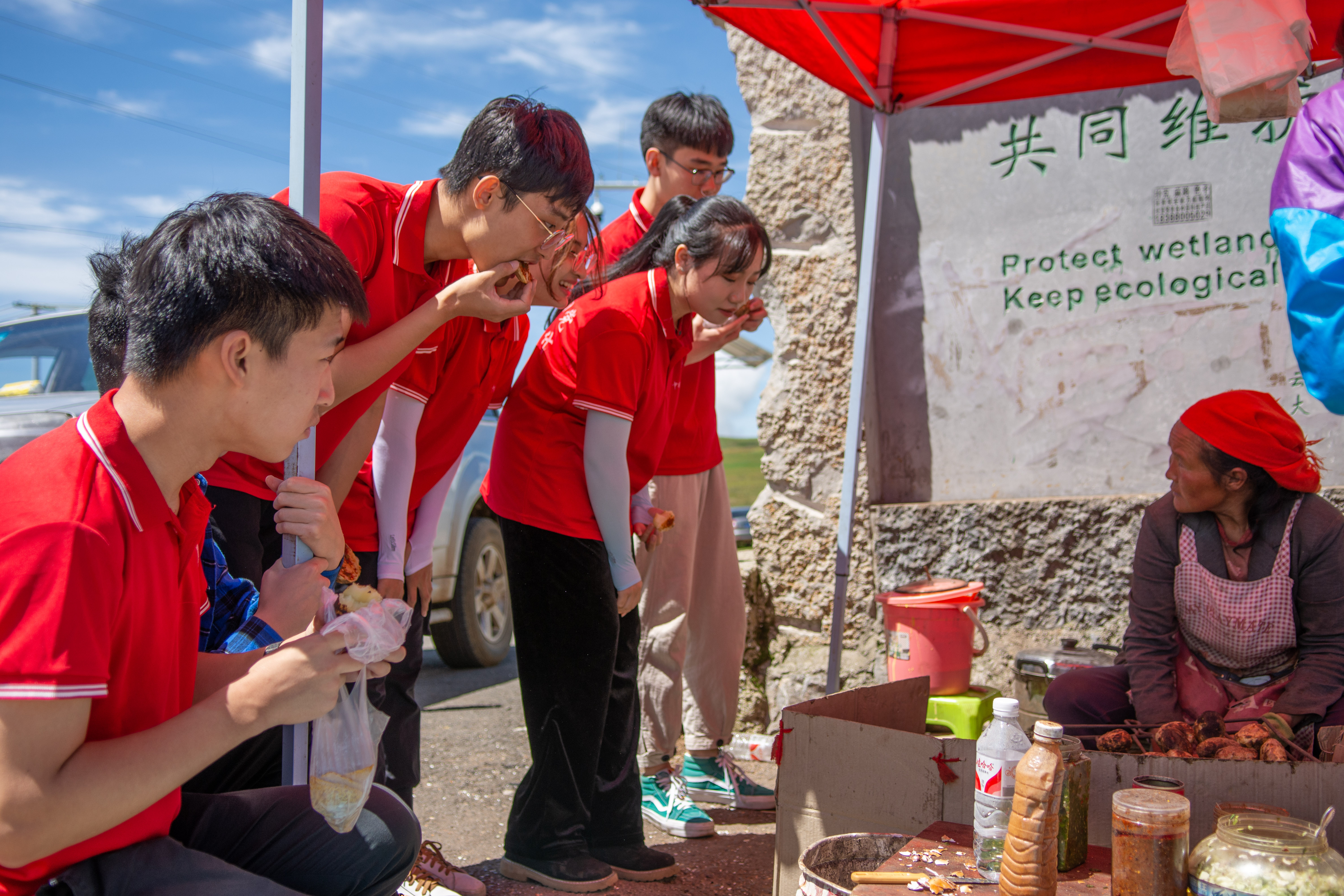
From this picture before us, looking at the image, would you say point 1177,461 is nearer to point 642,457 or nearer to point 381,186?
point 642,457

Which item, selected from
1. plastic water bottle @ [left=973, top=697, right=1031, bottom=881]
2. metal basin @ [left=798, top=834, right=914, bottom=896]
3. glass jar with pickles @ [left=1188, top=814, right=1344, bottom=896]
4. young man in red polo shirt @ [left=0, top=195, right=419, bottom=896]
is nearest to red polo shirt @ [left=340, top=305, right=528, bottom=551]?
young man in red polo shirt @ [left=0, top=195, right=419, bottom=896]

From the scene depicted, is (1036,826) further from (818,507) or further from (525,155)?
(818,507)

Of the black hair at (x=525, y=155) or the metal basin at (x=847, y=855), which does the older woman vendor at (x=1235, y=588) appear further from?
the black hair at (x=525, y=155)

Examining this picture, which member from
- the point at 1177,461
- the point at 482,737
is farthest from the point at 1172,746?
the point at 482,737

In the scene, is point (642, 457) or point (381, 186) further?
point (642, 457)

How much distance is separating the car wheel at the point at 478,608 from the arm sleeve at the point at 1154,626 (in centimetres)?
316

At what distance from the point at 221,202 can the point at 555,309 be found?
4.30 ft

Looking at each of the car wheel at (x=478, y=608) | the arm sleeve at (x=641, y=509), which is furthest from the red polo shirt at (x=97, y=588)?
the car wheel at (x=478, y=608)

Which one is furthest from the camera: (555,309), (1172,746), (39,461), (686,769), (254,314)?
(686,769)

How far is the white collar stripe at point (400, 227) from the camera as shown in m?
1.90

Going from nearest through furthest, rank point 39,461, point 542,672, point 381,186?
1. point 39,461
2. point 381,186
3. point 542,672

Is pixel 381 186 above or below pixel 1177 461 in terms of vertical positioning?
above

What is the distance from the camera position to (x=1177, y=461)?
8.57ft

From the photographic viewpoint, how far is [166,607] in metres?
1.25
